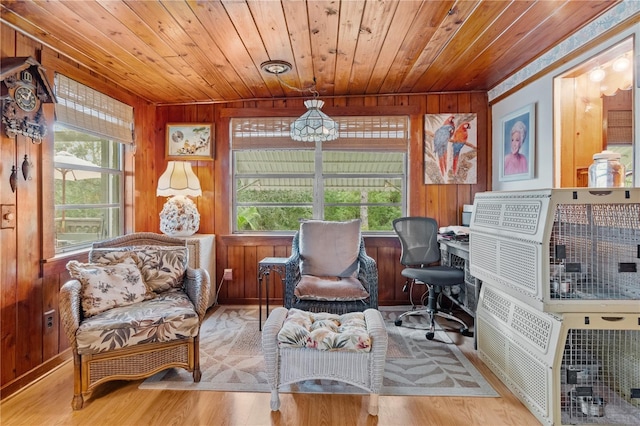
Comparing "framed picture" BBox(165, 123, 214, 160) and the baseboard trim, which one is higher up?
"framed picture" BBox(165, 123, 214, 160)

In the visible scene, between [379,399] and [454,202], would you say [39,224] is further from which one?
[454,202]

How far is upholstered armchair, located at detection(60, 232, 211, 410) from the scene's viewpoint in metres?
1.90

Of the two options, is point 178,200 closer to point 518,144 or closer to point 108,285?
point 108,285

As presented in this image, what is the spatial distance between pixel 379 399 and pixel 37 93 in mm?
2938

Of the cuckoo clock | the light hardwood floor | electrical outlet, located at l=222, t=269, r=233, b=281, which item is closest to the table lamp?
Answer: electrical outlet, located at l=222, t=269, r=233, b=281

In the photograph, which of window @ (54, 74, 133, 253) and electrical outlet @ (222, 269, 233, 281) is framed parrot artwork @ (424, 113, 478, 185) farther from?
window @ (54, 74, 133, 253)

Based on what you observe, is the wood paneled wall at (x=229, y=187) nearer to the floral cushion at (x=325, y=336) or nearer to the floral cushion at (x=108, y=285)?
the floral cushion at (x=108, y=285)

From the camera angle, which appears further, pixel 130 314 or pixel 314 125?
pixel 314 125

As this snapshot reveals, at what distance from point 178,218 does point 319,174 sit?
157 centimetres

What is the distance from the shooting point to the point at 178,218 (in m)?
3.42

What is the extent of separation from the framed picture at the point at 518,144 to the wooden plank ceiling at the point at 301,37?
16.6 inches

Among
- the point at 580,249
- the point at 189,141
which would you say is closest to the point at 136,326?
the point at 189,141

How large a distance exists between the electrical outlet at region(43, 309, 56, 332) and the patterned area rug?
89 cm

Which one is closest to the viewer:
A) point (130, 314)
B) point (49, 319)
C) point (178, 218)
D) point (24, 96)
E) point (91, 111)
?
point (130, 314)
